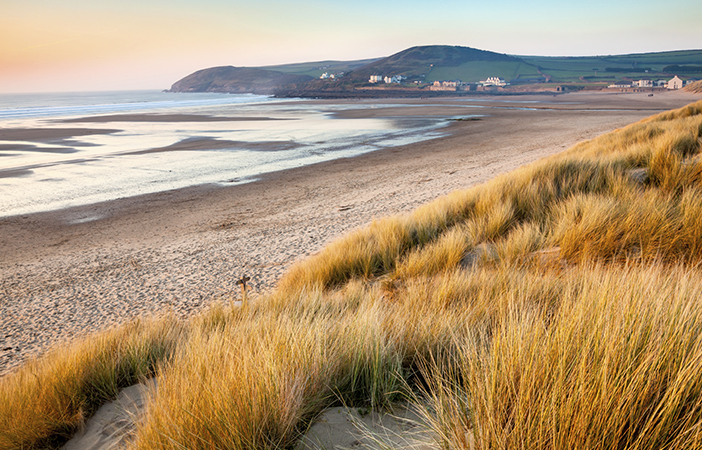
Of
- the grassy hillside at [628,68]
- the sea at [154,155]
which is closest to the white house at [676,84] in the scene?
the grassy hillside at [628,68]

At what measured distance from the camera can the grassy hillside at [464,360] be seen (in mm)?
1236

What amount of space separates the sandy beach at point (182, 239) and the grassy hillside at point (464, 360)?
141 centimetres

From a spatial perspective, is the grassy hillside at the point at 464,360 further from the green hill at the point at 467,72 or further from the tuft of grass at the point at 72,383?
the green hill at the point at 467,72

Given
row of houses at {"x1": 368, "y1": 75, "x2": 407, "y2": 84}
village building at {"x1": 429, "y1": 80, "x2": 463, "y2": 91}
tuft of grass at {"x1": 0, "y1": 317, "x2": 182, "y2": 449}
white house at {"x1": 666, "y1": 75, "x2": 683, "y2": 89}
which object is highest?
row of houses at {"x1": 368, "y1": 75, "x2": 407, "y2": 84}

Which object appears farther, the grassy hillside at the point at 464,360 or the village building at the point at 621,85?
the village building at the point at 621,85

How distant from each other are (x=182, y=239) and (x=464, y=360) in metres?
7.64

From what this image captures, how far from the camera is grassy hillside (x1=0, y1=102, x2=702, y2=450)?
4.06ft

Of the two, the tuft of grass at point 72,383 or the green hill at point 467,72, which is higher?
the green hill at point 467,72

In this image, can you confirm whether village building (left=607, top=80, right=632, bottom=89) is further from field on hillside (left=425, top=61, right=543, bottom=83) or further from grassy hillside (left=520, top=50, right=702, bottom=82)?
field on hillside (left=425, top=61, right=543, bottom=83)

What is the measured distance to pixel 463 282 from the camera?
308 centimetres

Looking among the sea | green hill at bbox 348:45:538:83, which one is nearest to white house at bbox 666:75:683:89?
green hill at bbox 348:45:538:83

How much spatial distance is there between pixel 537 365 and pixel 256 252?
19.9 feet

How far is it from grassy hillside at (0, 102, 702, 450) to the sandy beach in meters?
1.41

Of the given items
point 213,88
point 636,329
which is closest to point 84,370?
point 636,329
